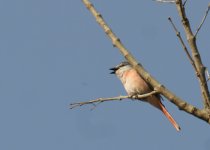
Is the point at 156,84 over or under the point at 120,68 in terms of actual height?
under

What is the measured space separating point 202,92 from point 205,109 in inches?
5.8

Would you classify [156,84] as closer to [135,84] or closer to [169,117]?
[169,117]

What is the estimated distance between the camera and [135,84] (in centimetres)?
704

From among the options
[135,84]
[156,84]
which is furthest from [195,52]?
[135,84]

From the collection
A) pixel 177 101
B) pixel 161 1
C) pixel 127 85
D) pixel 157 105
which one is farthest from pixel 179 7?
pixel 127 85

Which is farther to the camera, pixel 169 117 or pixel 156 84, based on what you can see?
pixel 169 117

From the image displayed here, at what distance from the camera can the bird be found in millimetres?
6593

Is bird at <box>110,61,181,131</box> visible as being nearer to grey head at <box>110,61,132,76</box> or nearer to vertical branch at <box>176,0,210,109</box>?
grey head at <box>110,61,132,76</box>

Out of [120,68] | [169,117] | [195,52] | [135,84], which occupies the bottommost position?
[195,52]

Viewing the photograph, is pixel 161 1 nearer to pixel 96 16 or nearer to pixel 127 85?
pixel 96 16

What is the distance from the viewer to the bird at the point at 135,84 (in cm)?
659

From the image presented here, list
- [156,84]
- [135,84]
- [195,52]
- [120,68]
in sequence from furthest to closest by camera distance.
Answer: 1. [120,68]
2. [135,84]
3. [156,84]
4. [195,52]

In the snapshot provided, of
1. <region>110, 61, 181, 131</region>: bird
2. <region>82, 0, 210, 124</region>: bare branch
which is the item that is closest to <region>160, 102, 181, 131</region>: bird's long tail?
<region>110, 61, 181, 131</region>: bird

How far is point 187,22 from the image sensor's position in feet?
9.17
